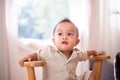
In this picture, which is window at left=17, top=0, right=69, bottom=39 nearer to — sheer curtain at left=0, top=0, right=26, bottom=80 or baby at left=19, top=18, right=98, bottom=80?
sheer curtain at left=0, top=0, right=26, bottom=80

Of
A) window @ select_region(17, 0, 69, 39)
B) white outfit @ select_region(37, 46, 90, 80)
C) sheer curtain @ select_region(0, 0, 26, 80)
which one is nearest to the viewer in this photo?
white outfit @ select_region(37, 46, 90, 80)

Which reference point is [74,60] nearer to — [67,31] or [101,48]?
[67,31]

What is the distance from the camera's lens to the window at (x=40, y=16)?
7.15 ft

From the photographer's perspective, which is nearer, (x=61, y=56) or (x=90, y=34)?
(x=61, y=56)

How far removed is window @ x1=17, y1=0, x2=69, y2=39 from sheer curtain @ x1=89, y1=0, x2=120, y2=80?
26cm

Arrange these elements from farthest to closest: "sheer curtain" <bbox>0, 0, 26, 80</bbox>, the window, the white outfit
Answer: the window, "sheer curtain" <bbox>0, 0, 26, 80</bbox>, the white outfit

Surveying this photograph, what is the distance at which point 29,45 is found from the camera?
7.06 feet

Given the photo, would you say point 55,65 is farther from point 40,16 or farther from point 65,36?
point 40,16

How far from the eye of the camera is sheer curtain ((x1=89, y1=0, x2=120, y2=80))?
209 centimetres

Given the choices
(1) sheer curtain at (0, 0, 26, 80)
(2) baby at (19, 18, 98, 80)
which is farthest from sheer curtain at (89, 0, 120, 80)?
(2) baby at (19, 18, 98, 80)

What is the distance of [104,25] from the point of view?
211cm

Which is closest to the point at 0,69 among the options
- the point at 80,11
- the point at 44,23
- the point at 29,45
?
the point at 29,45

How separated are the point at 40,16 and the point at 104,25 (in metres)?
0.56

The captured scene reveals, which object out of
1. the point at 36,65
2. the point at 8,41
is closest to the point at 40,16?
the point at 8,41
